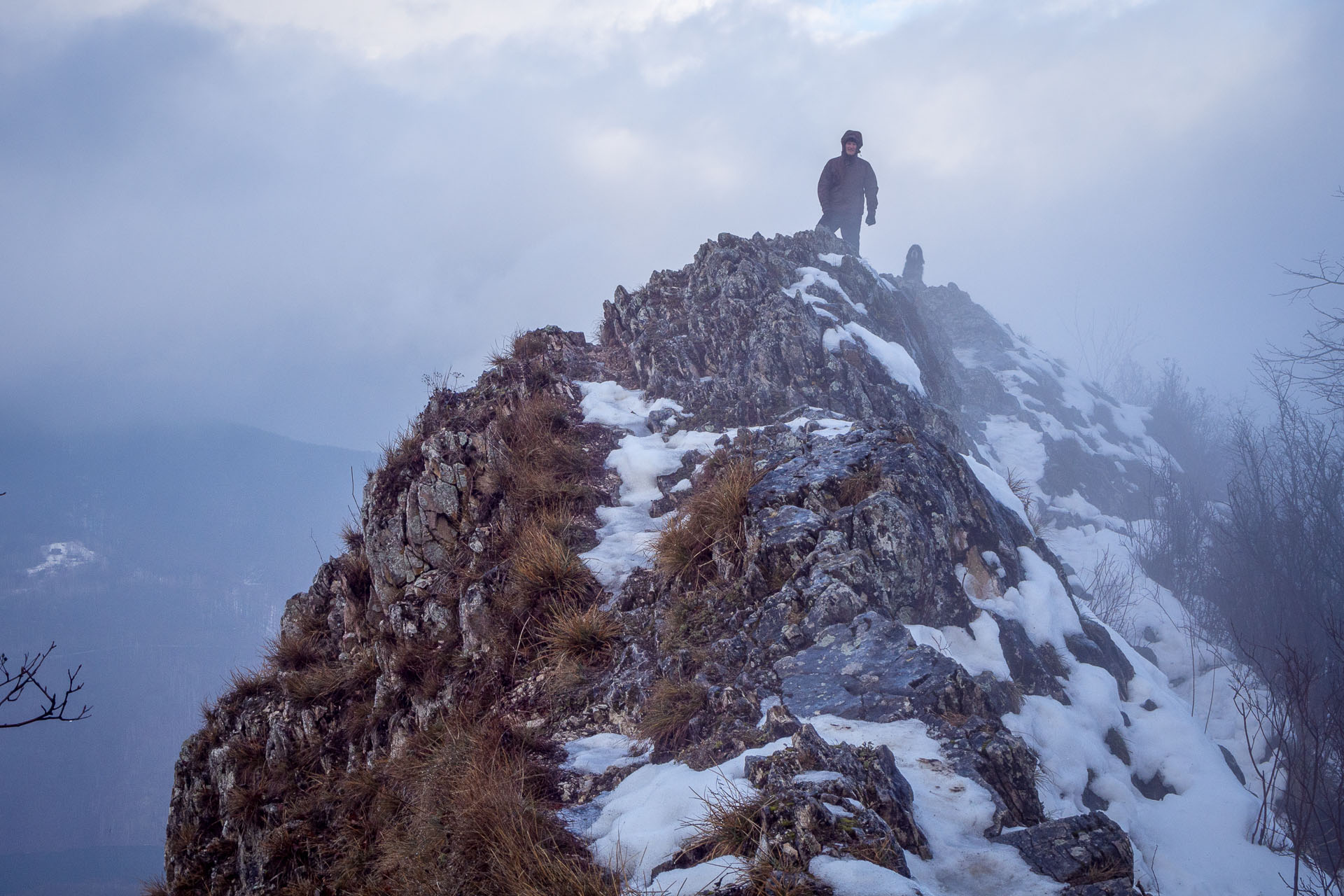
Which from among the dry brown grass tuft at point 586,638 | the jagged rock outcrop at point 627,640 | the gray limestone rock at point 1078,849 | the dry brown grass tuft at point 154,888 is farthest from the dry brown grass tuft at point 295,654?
the gray limestone rock at point 1078,849

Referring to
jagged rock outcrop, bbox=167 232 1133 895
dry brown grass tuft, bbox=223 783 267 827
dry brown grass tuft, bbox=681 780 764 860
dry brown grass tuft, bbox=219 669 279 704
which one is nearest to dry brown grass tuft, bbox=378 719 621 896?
jagged rock outcrop, bbox=167 232 1133 895

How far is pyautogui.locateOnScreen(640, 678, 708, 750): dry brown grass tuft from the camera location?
3.86 meters

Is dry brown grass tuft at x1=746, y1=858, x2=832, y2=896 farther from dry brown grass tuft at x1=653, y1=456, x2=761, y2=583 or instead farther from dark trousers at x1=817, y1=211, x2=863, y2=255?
dark trousers at x1=817, y1=211, x2=863, y2=255

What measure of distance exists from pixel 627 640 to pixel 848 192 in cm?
1311

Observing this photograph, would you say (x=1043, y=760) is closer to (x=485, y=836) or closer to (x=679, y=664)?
(x=679, y=664)

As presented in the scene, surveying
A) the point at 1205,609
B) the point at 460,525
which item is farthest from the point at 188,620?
the point at 1205,609

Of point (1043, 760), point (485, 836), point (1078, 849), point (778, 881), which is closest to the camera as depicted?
point (778, 881)

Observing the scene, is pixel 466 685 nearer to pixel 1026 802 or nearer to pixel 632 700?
pixel 632 700

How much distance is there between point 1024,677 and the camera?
510cm

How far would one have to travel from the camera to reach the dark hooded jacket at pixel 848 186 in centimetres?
1476

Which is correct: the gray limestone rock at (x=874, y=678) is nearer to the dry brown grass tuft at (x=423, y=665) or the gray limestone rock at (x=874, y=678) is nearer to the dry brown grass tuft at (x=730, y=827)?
the dry brown grass tuft at (x=730, y=827)

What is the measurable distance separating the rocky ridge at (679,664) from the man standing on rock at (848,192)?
6.45m

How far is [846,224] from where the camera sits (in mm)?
15125

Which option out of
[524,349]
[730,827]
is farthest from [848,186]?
[730,827]
